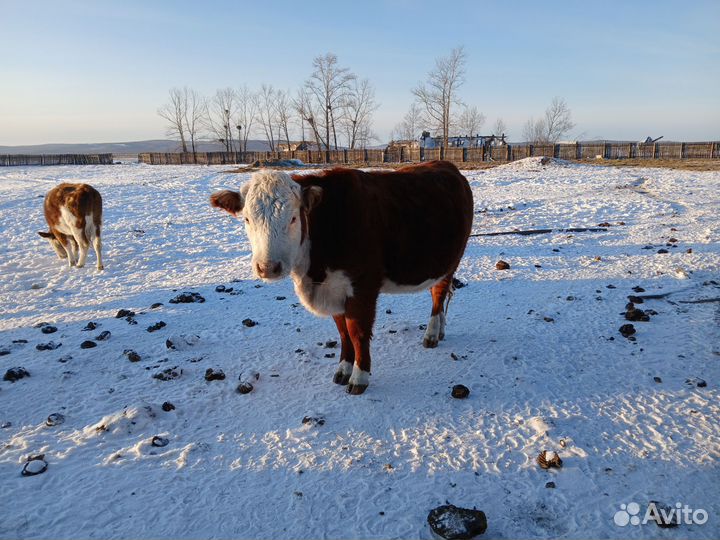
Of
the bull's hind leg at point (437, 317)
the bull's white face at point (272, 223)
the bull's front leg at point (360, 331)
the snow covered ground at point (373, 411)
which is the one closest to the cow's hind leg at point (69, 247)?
the snow covered ground at point (373, 411)

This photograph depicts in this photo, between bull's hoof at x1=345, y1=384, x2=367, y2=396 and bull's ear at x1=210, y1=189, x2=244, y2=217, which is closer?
bull's ear at x1=210, y1=189, x2=244, y2=217

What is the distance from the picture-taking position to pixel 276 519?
Result: 269 centimetres

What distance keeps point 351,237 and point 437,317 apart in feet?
5.72

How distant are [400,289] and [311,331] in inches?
59.0

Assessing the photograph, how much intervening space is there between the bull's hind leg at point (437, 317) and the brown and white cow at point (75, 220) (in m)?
7.20

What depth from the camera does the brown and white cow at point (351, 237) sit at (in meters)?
3.47

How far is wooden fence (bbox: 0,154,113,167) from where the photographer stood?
56.4 m

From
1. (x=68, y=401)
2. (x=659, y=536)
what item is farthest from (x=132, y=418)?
(x=659, y=536)

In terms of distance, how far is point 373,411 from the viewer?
386cm

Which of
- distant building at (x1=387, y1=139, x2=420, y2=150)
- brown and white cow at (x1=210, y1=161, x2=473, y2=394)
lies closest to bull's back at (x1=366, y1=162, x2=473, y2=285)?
brown and white cow at (x1=210, y1=161, x2=473, y2=394)

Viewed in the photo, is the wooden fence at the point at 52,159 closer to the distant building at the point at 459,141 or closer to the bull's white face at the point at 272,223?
the distant building at the point at 459,141

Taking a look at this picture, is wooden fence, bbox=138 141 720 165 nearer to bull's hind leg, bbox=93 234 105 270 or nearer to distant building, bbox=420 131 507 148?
distant building, bbox=420 131 507 148

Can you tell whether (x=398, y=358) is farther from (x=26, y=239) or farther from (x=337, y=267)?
(x=26, y=239)

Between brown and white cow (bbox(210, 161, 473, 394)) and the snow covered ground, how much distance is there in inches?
29.8
